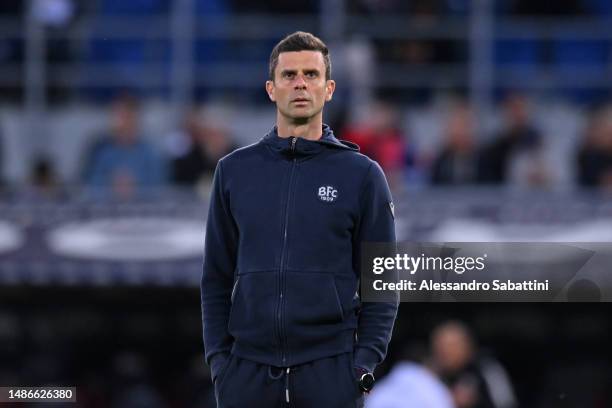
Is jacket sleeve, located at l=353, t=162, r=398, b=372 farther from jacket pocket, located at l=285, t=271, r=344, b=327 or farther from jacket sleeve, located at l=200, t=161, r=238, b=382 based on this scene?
jacket sleeve, located at l=200, t=161, r=238, b=382

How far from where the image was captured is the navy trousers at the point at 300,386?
15.3ft

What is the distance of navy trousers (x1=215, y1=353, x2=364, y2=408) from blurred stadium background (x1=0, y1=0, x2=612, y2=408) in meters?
6.19

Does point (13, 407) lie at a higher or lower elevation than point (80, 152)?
lower

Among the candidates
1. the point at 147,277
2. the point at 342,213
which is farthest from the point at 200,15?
the point at 342,213

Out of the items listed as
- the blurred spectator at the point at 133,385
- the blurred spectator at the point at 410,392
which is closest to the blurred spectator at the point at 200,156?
the blurred spectator at the point at 133,385

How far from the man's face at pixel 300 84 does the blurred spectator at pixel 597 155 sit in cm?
648

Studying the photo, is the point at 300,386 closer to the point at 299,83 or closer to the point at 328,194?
the point at 328,194

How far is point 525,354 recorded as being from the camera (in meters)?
12.1

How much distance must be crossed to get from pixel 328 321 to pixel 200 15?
8021 millimetres

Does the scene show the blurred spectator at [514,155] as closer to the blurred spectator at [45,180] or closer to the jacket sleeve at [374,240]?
the blurred spectator at [45,180]

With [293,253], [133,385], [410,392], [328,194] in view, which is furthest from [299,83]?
[133,385]

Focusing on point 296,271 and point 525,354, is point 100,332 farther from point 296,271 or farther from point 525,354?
point 296,271

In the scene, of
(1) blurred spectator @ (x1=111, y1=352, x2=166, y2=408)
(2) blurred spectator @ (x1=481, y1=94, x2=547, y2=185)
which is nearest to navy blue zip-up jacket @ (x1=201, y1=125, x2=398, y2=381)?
(2) blurred spectator @ (x1=481, y1=94, x2=547, y2=185)

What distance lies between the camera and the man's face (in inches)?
188
